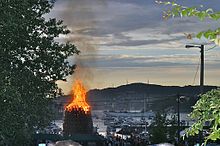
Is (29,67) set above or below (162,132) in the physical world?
above

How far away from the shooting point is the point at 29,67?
85.1 feet

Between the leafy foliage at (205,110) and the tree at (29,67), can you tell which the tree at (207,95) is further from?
the tree at (29,67)

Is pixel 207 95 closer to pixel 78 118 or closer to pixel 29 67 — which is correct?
pixel 29 67

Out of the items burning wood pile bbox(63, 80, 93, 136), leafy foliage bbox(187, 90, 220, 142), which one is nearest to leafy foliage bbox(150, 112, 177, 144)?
burning wood pile bbox(63, 80, 93, 136)

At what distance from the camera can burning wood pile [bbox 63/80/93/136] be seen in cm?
7294

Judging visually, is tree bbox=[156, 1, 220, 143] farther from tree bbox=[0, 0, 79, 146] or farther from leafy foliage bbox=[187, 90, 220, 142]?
tree bbox=[0, 0, 79, 146]

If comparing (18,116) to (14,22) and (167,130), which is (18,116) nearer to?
(14,22)

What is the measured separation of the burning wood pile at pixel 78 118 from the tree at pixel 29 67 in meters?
43.9

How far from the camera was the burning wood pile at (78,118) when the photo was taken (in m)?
72.9

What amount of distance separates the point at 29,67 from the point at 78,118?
159ft

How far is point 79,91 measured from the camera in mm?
81875

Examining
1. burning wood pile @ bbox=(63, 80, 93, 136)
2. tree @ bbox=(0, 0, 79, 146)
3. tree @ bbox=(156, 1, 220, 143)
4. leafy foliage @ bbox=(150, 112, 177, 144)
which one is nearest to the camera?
tree @ bbox=(156, 1, 220, 143)

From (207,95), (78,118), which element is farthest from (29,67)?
(78,118)

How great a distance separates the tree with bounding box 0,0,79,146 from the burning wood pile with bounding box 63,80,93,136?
43859 mm
